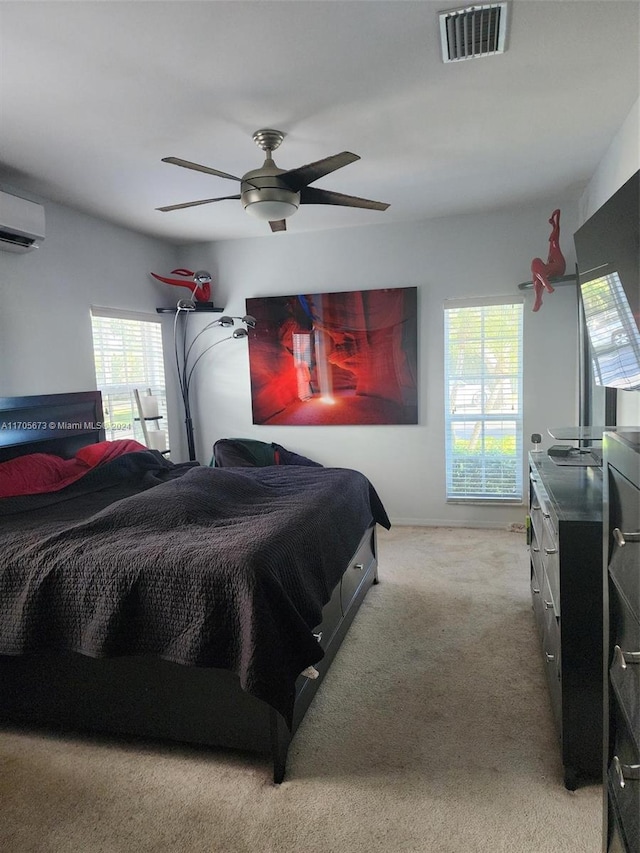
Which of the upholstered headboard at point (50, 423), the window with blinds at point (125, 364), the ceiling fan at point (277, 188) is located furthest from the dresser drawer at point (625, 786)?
the window with blinds at point (125, 364)

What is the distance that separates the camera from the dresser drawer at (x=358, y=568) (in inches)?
109

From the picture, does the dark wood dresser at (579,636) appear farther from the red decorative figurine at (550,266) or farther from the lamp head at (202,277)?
the lamp head at (202,277)

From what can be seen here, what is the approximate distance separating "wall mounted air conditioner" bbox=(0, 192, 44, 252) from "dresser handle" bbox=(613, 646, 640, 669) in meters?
3.41

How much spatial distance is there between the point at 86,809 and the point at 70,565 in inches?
31.0

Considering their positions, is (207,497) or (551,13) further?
(207,497)

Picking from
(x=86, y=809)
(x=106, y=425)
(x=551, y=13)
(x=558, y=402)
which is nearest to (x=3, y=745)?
(x=86, y=809)

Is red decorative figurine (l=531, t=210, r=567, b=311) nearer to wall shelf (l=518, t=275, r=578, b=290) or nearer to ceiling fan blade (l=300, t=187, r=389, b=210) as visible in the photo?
wall shelf (l=518, t=275, r=578, b=290)

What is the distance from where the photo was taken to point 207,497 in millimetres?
2592

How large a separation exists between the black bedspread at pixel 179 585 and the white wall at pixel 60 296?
1.34 m

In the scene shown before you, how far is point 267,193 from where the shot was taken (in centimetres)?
248

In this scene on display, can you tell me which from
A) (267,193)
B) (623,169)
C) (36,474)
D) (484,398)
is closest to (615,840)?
(267,193)

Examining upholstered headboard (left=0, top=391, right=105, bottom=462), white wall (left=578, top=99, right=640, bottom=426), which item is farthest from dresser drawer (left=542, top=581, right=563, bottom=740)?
upholstered headboard (left=0, top=391, right=105, bottom=462)

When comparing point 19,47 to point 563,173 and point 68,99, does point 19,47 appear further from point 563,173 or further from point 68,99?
point 563,173

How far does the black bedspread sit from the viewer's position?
5.94 feet
